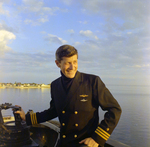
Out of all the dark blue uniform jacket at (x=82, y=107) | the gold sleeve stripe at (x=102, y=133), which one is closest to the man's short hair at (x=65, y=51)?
the dark blue uniform jacket at (x=82, y=107)

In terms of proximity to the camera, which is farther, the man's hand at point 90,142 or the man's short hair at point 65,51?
the man's short hair at point 65,51

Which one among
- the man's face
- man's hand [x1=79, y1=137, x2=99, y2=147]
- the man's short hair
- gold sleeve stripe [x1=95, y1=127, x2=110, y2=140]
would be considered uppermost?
the man's short hair

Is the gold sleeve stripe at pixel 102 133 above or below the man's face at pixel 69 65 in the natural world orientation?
below

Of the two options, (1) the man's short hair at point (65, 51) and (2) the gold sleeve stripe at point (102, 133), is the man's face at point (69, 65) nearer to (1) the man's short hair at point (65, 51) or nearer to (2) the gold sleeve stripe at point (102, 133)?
(1) the man's short hair at point (65, 51)

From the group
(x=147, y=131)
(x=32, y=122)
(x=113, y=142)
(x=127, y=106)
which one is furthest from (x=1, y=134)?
(x=127, y=106)

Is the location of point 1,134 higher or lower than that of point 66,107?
lower

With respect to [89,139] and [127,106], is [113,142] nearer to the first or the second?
[89,139]

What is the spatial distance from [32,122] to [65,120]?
1.96 feet

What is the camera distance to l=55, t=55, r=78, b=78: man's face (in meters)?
1.79

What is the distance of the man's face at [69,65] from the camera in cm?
179

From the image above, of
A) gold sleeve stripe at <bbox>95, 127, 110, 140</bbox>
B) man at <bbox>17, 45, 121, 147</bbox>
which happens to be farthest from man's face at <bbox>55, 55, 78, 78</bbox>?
gold sleeve stripe at <bbox>95, 127, 110, 140</bbox>

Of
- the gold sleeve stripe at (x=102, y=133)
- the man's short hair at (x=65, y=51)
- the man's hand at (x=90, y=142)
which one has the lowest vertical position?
the man's hand at (x=90, y=142)

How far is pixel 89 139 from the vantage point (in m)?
1.64

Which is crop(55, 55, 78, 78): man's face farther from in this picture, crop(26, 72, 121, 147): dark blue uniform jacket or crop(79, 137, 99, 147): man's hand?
crop(79, 137, 99, 147): man's hand
